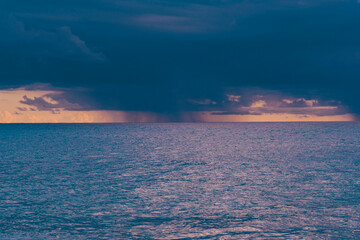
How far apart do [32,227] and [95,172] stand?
24226 millimetres

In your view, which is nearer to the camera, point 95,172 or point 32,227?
point 32,227

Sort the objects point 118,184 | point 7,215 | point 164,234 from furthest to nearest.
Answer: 1. point 118,184
2. point 7,215
3. point 164,234

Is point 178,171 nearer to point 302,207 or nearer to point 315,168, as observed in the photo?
point 315,168

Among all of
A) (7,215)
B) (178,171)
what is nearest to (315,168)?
(178,171)

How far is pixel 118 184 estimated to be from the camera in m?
37.1

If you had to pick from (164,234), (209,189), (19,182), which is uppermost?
(19,182)

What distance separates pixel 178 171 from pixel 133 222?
24656 mm

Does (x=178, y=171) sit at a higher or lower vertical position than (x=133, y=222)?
higher

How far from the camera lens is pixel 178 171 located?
4769cm

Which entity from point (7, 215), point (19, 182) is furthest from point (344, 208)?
point (19, 182)

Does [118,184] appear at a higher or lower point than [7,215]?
higher

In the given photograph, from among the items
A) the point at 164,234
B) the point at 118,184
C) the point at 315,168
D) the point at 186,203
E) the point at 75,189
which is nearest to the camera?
the point at 164,234

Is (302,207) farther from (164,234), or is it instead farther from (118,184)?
(118,184)

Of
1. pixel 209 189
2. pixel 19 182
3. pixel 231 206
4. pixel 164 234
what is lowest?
pixel 164 234
